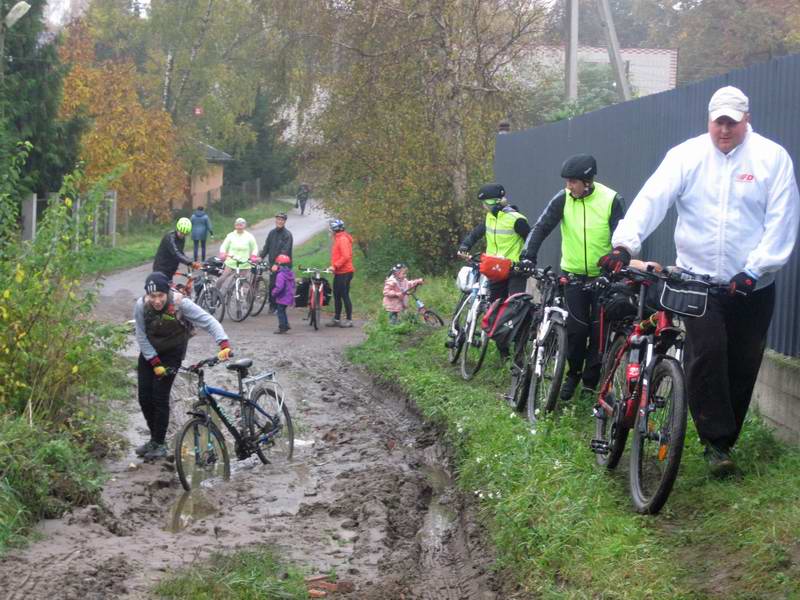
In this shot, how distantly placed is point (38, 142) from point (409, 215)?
12.9 metres

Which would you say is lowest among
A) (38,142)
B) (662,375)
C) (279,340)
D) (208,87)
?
(279,340)

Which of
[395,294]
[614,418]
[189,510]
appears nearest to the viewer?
[614,418]

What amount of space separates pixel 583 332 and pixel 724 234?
2.71m

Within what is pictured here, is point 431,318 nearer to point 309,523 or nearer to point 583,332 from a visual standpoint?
point 583,332

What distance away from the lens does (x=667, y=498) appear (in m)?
6.36

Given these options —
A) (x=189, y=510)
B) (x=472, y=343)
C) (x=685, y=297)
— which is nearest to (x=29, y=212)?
(x=472, y=343)

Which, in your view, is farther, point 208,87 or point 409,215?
point 208,87

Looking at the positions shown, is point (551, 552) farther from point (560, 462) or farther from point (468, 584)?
point (560, 462)

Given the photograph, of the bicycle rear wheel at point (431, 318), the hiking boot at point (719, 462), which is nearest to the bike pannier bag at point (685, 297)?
the hiking boot at point (719, 462)

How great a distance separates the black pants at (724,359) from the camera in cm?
631

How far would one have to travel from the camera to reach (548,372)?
9.16 metres

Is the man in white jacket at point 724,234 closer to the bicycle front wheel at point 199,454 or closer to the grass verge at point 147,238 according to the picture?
the bicycle front wheel at point 199,454

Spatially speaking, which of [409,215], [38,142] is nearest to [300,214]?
[38,142]

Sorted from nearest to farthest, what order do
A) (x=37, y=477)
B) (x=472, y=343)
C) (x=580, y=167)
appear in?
1. (x=37, y=477)
2. (x=580, y=167)
3. (x=472, y=343)
